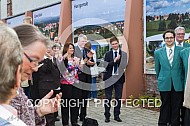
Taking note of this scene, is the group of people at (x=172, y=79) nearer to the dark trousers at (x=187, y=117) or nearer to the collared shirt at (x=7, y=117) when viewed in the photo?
the dark trousers at (x=187, y=117)

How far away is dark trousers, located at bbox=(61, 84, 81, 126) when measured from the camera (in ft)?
24.2

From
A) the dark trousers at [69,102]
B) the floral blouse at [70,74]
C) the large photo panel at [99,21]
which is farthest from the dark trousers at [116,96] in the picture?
the large photo panel at [99,21]

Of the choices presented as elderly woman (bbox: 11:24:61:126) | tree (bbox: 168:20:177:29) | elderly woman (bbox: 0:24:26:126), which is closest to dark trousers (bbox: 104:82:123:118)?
tree (bbox: 168:20:177:29)

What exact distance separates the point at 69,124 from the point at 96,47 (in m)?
4.44

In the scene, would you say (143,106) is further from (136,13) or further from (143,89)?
(136,13)

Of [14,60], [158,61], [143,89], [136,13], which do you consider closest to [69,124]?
[158,61]

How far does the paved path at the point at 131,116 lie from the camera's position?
765 centimetres

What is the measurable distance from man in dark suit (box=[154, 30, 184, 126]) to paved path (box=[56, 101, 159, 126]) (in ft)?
3.38

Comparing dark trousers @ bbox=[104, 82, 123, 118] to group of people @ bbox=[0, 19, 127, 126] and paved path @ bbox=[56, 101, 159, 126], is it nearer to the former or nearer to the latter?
group of people @ bbox=[0, 19, 127, 126]

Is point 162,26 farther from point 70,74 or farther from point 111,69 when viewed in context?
point 70,74

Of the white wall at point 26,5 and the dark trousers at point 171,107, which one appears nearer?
the dark trousers at point 171,107

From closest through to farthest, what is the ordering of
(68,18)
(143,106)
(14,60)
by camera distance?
(14,60) < (143,106) < (68,18)

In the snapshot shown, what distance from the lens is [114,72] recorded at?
25.5ft

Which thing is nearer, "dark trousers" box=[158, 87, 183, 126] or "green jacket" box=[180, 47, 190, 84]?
"green jacket" box=[180, 47, 190, 84]
